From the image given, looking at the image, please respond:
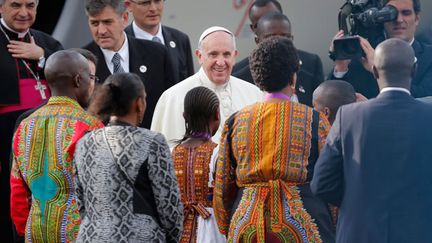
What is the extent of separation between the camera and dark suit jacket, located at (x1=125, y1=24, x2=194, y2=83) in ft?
22.2

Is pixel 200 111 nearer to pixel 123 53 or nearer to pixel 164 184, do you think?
pixel 164 184

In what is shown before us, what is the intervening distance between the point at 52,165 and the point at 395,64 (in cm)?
160

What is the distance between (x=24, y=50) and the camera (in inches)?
242

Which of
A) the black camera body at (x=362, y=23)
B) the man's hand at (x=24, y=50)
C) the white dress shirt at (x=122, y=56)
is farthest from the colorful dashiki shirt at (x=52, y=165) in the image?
the black camera body at (x=362, y=23)

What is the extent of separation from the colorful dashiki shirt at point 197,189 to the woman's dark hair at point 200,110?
0.26 ft

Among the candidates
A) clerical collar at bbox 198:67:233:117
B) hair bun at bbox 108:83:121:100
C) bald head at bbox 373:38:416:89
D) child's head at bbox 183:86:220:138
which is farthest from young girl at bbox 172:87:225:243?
bald head at bbox 373:38:416:89

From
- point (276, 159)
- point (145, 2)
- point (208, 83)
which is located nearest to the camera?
point (276, 159)

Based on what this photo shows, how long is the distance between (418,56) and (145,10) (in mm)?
1664

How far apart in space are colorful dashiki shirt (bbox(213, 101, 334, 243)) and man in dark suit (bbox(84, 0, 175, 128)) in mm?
1663

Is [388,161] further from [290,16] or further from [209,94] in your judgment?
[290,16]

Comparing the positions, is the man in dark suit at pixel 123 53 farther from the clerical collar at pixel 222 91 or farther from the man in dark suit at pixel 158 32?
the clerical collar at pixel 222 91

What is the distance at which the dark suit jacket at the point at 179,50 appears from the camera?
6.78 metres

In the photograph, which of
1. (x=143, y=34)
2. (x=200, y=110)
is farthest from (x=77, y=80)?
(x=143, y=34)

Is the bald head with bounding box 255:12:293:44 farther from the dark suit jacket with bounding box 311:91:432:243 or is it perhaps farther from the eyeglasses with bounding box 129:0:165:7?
the dark suit jacket with bounding box 311:91:432:243
